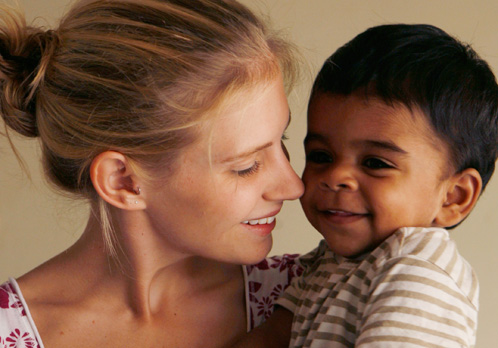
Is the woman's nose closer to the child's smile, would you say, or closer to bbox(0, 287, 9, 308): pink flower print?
the child's smile

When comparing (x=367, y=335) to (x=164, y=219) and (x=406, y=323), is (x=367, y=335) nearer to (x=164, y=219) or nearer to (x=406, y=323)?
(x=406, y=323)

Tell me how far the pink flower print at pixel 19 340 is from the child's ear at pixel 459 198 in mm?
850

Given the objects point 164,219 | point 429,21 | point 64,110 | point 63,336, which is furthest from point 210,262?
point 429,21

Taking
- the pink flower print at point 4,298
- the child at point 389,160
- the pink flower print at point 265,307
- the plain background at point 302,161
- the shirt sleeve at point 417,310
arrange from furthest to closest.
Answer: the plain background at point 302,161
the pink flower print at point 265,307
the pink flower print at point 4,298
the child at point 389,160
the shirt sleeve at point 417,310

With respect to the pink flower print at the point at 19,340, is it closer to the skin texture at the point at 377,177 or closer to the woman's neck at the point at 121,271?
the woman's neck at the point at 121,271

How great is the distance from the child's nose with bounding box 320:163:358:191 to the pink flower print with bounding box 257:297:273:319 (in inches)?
16.0

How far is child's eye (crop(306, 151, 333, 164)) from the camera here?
4.42ft

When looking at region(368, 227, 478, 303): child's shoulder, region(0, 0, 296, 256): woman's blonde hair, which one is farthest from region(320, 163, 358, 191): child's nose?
region(0, 0, 296, 256): woman's blonde hair

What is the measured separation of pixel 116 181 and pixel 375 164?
0.51 m

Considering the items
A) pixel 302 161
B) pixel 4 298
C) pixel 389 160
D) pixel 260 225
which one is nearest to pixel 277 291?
pixel 260 225

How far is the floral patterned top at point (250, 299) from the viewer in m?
1.41

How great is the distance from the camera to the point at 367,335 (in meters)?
1.09

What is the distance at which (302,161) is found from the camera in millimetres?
2643

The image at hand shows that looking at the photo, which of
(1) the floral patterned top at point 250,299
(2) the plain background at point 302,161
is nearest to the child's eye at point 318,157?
(1) the floral patterned top at point 250,299
